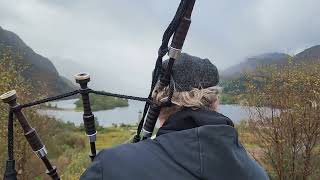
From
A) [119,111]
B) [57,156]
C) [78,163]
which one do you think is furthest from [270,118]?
[119,111]

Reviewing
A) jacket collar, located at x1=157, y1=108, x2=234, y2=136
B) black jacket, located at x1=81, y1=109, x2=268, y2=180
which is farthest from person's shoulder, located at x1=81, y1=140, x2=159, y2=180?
jacket collar, located at x1=157, y1=108, x2=234, y2=136

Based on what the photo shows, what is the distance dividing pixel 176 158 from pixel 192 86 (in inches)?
13.1

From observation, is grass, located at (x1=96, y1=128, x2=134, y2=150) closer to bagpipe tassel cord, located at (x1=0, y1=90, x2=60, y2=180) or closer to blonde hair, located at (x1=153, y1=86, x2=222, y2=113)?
bagpipe tassel cord, located at (x1=0, y1=90, x2=60, y2=180)

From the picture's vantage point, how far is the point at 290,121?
19.0 meters

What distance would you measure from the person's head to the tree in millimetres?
16824

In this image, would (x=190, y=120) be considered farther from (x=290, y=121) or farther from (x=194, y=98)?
(x=290, y=121)

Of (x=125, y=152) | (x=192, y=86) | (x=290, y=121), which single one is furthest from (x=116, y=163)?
(x=290, y=121)

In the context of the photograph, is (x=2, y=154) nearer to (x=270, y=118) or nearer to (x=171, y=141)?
(x=270, y=118)

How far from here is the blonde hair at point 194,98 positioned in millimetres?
2275

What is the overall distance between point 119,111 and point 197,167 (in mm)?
77479

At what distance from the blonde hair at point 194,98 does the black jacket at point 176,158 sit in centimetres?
12

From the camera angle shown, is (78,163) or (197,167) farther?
(78,163)

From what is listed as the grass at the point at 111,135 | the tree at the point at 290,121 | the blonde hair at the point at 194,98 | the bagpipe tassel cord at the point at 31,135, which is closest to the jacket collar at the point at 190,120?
the blonde hair at the point at 194,98

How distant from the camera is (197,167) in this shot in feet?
6.93
